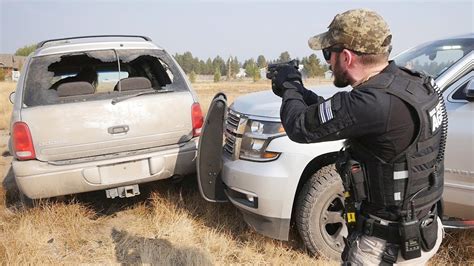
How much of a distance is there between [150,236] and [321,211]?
1.60 m

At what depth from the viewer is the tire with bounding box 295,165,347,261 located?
3109 mm

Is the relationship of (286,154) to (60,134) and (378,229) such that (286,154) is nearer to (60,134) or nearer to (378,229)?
(378,229)

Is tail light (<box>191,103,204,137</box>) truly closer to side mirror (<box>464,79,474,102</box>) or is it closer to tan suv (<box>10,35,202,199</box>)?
tan suv (<box>10,35,202,199</box>)

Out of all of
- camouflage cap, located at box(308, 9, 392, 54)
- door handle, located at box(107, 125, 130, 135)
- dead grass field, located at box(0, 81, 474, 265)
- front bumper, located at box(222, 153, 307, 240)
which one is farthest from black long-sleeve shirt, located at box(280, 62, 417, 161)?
door handle, located at box(107, 125, 130, 135)

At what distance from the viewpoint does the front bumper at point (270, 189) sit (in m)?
3.06

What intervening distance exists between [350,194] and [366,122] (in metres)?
0.44

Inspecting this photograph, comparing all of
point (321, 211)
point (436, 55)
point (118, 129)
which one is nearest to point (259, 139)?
point (321, 211)

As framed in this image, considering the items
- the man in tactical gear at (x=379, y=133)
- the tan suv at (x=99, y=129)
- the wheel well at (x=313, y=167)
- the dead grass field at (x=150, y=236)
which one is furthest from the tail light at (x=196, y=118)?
the man in tactical gear at (x=379, y=133)

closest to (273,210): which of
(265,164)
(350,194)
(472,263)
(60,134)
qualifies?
(265,164)

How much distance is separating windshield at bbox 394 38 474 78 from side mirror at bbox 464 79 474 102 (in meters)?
0.34

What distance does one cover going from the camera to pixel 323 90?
3770mm

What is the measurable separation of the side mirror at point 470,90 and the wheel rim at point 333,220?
3.74ft

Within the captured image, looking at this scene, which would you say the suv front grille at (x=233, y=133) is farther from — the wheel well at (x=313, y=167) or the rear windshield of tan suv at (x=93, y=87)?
the rear windshield of tan suv at (x=93, y=87)

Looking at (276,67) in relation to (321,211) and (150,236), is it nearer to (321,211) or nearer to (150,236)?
(321,211)
